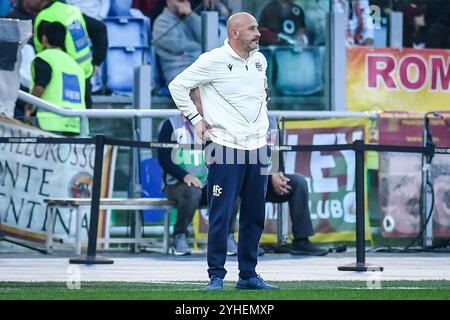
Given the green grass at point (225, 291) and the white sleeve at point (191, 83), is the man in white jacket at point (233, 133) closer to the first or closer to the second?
the white sleeve at point (191, 83)

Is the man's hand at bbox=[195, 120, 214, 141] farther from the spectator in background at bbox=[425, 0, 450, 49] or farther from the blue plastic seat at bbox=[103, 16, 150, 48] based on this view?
the spectator in background at bbox=[425, 0, 450, 49]

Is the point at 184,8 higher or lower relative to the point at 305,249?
higher

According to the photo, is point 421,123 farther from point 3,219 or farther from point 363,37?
point 3,219

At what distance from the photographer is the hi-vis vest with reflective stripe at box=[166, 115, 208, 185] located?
52.4 feet

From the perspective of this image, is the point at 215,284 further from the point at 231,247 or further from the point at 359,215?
the point at 231,247

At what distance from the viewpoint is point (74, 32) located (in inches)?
693

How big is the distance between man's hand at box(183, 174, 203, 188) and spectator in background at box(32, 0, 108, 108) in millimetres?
2235

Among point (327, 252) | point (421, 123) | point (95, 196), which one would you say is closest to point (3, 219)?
point (95, 196)

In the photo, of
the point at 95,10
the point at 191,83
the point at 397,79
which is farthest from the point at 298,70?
the point at 191,83

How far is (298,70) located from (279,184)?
10.0 ft

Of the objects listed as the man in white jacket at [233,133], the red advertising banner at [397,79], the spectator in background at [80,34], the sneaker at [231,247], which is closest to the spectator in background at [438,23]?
the red advertising banner at [397,79]
